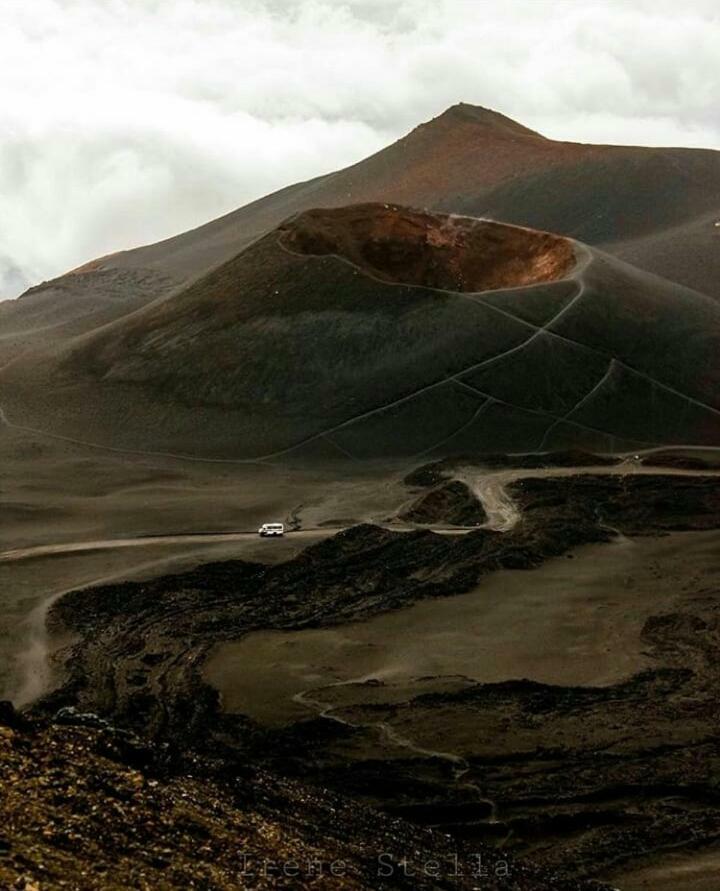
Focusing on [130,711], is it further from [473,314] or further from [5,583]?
[473,314]

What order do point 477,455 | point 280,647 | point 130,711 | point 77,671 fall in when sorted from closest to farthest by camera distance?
1. point 130,711
2. point 77,671
3. point 280,647
4. point 477,455

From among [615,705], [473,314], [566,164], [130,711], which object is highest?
[566,164]

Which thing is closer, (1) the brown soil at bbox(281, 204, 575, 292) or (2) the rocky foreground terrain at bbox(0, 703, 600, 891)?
(2) the rocky foreground terrain at bbox(0, 703, 600, 891)

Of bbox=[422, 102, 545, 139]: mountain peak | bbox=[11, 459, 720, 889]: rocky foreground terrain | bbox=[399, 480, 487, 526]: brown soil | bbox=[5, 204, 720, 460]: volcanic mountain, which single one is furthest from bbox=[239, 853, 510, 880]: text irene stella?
bbox=[422, 102, 545, 139]: mountain peak

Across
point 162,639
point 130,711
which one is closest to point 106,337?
point 162,639

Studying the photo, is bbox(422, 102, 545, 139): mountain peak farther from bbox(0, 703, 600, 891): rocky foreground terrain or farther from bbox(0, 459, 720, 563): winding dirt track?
bbox(0, 703, 600, 891): rocky foreground terrain

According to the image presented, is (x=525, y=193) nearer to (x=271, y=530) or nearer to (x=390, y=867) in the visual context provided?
(x=271, y=530)

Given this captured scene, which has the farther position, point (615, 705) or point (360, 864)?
point (615, 705)
